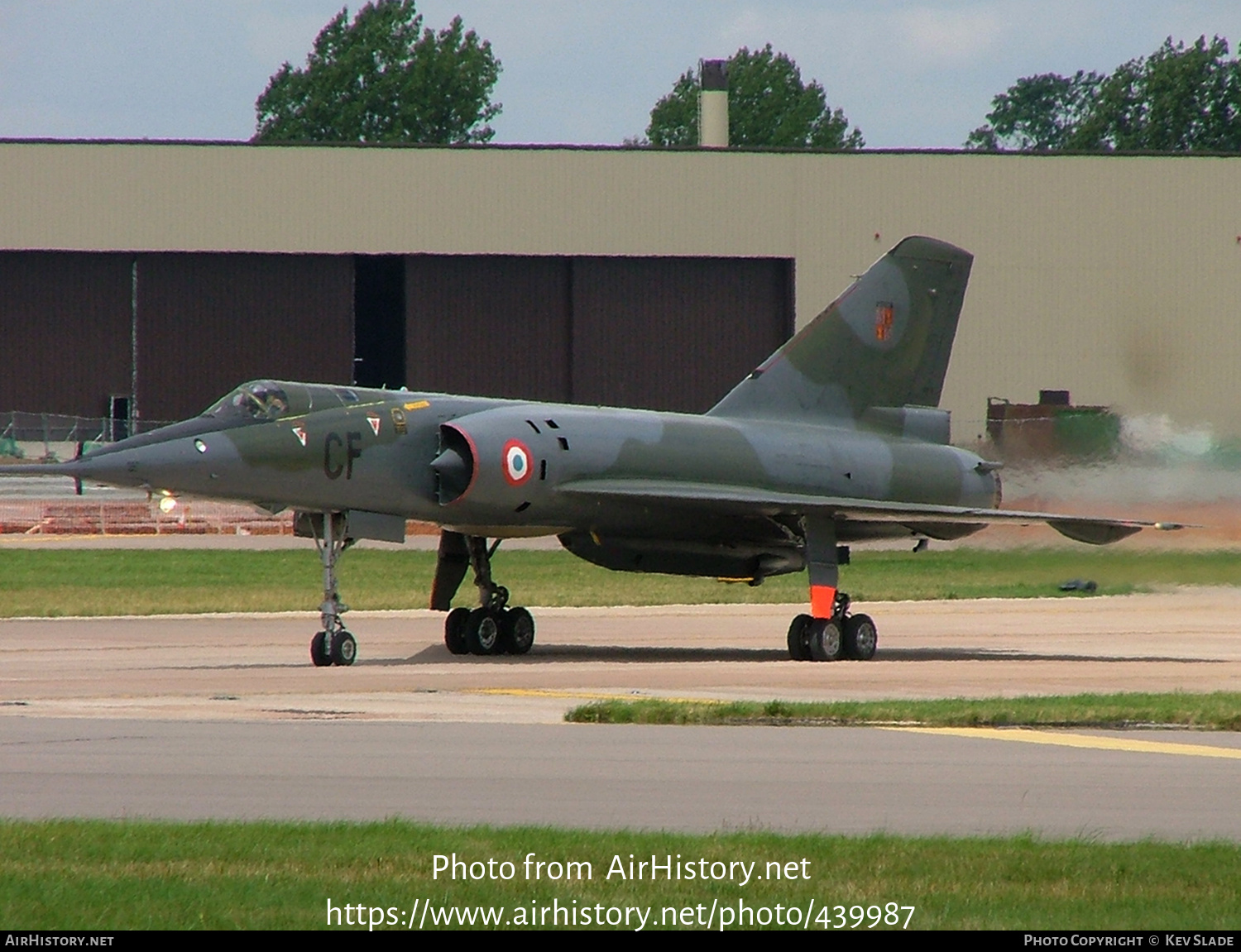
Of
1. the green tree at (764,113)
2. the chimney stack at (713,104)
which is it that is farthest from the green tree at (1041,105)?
the chimney stack at (713,104)

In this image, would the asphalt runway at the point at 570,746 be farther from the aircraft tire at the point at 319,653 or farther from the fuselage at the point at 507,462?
the fuselage at the point at 507,462

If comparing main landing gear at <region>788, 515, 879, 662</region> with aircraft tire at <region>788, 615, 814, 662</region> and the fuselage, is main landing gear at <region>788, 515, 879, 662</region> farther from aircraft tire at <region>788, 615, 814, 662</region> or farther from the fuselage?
the fuselage

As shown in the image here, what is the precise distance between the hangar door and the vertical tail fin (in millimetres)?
30644

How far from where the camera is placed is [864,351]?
25031 mm

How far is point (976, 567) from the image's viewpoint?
37.2m

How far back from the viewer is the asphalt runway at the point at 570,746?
1024cm

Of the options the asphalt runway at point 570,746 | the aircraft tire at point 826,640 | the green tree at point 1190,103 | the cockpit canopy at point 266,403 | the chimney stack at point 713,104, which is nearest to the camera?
the asphalt runway at point 570,746

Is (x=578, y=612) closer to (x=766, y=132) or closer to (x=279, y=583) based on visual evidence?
(x=279, y=583)

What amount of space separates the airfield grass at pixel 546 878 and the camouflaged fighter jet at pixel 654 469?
10514 millimetres

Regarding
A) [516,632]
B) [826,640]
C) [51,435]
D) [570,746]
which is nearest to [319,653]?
[516,632]

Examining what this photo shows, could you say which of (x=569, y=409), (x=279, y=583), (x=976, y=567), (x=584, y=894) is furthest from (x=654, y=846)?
(x=976, y=567)

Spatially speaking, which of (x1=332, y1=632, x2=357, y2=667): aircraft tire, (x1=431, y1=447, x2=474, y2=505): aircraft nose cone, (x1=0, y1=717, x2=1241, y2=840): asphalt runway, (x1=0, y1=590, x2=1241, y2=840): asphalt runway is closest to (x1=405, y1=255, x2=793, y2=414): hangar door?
(x1=0, y1=590, x2=1241, y2=840): asphalt runway

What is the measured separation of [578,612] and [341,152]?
92.7 feet

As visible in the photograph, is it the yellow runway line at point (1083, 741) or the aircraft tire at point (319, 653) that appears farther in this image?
the aircraft tire at point (319, 653)
